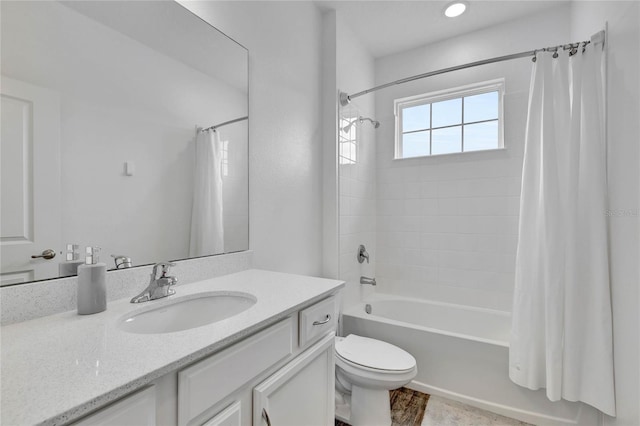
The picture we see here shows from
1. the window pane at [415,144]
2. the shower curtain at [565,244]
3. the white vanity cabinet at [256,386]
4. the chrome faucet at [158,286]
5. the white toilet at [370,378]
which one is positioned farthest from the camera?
the window pane at [415,144]

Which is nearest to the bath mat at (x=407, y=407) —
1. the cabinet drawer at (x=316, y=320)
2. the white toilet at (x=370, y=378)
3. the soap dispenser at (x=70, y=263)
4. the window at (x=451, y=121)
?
the white toilet at (x=370, y=378)

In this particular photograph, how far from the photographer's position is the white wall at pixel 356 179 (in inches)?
88.8

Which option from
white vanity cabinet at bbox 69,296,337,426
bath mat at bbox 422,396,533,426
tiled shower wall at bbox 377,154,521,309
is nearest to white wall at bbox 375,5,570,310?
tiled shower wall at bbox 377,154,521,309

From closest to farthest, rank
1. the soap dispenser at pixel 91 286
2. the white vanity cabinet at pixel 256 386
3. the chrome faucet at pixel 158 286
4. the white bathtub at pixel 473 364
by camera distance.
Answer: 1. the white vanity cabinet at pixel 256 386
2. the soap dispenser at pixel 91 286
3. the chrome faucet at pixel 158 286
4. the white bathtub at pixel 473 364

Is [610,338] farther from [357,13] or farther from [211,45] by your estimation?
[357,13]

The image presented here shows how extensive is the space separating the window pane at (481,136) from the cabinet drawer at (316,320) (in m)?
2.04

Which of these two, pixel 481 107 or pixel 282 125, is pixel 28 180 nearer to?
pixel 282 125

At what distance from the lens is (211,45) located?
51.2 inches

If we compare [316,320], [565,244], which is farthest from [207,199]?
[565,244]

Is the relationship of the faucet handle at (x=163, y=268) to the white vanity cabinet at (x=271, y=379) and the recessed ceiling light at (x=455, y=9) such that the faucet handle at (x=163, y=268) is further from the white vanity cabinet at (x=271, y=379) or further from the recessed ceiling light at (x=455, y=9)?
the recessed ceiling light at (x=455, y=9)

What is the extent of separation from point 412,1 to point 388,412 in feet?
8.74

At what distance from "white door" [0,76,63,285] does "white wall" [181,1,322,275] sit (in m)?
0.75

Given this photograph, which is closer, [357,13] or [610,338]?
[610,338]

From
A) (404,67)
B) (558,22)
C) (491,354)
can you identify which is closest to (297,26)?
(404,67)
